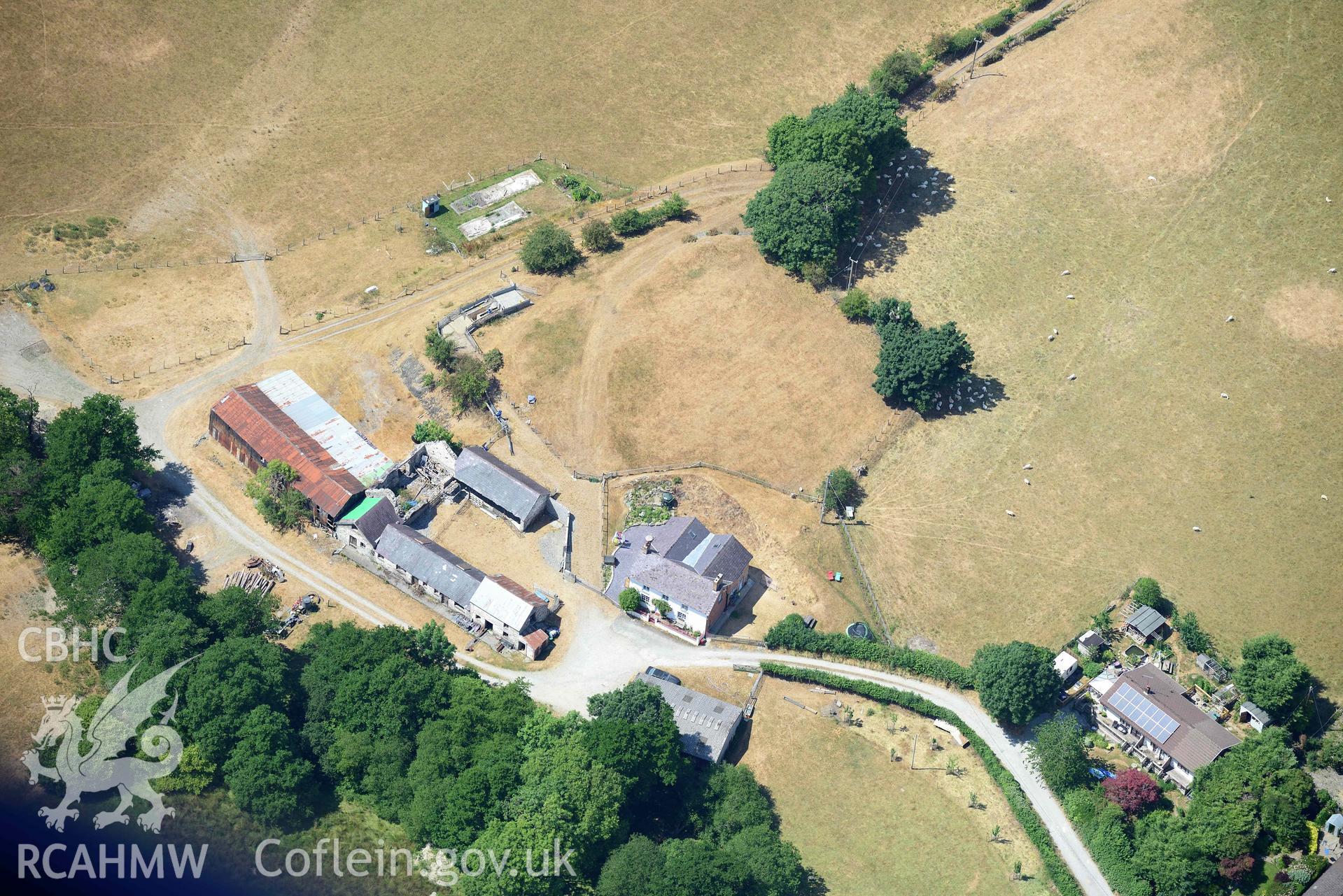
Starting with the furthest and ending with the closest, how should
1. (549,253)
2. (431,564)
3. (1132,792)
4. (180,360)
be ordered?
(549,253) < (180,360) < (431,564) < (1132,792)

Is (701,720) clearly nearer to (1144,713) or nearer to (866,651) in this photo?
(866,651)

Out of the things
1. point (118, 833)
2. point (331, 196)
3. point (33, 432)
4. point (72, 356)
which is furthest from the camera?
point (331, 196)

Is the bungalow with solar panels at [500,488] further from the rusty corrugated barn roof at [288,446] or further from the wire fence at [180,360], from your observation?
the wire fence at [180,360]

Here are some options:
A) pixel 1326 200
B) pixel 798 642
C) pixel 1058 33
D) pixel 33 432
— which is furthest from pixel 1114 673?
pixel 33 432

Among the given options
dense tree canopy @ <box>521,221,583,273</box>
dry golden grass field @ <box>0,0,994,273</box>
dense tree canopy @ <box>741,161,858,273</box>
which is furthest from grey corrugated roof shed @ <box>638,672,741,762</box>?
dry golden grass field @ <box>0,0,994,273</box>

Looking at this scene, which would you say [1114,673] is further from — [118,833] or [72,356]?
[72,356]

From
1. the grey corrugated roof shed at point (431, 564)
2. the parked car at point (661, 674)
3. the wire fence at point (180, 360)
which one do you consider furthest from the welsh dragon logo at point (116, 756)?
the wire fence at point (180, 360)

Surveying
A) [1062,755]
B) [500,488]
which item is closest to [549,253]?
[500,488]
